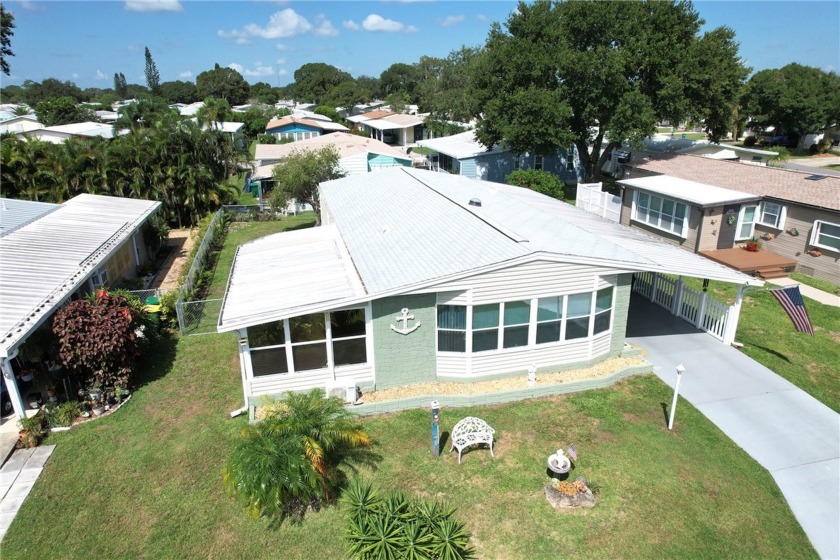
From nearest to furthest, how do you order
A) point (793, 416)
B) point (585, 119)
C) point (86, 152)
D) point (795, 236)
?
point (793, 416) → point (795, 236) → point (86, 152) → point (585, 119)

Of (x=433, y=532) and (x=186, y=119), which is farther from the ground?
(x=186, y=119)

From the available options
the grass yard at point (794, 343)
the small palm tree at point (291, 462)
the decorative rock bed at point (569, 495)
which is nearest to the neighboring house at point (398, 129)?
the grass yard at point (794, 343)

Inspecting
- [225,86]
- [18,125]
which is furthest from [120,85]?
[18,125]

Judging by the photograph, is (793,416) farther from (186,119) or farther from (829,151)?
(829,151)

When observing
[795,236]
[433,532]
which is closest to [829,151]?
[795,236]

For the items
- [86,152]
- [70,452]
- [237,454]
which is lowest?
[70,452]

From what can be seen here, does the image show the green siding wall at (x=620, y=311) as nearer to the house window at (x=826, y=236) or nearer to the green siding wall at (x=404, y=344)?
the green siding wall at (x=404, y=344)

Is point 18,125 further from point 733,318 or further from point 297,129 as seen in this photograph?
point 733,318
